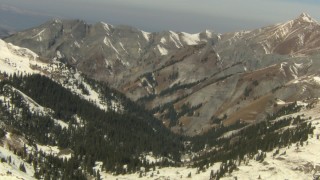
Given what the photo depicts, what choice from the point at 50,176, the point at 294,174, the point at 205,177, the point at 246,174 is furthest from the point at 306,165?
the point at 50,176

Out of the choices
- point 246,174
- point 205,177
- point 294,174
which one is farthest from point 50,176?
point 294,174

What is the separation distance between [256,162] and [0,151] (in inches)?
3878

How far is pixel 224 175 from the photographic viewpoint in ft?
628

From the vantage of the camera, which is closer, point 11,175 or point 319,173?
point 11,175

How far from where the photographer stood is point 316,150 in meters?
199

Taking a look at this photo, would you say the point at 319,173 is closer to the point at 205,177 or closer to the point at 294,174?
the point at 294,174

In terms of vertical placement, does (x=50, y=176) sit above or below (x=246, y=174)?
below

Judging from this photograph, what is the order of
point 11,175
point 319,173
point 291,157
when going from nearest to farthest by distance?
point 11,175
point 319,173
point 291,157

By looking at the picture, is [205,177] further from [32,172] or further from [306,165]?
[32,172]

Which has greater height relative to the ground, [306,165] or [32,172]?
[306,165]

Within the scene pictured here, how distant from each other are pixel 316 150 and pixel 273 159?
17.2 meters

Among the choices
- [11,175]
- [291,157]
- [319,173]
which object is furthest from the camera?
[291,157]

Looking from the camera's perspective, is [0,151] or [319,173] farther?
[0,151]

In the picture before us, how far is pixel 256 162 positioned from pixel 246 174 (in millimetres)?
13064
